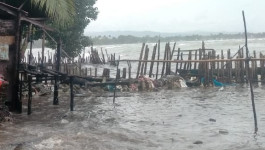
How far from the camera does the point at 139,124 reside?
9570 millimetres

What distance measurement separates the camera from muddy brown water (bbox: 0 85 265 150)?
741 cm

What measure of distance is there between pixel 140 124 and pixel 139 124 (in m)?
0.03

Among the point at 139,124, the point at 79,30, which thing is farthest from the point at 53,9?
the point at 79,30

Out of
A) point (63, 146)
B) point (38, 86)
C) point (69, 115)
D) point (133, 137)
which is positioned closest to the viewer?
point (63, 146)

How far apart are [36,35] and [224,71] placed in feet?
34.9

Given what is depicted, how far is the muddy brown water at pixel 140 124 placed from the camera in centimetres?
741

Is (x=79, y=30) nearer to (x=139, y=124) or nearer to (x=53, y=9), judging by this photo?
(x=53, y=9)

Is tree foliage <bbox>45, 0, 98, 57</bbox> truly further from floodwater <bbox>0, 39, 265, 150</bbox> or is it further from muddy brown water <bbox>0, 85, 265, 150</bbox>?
muddy brown water <bbox>0, 85, 265, 150</bbox>

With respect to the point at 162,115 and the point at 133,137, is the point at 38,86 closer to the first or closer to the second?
the point at 162,115

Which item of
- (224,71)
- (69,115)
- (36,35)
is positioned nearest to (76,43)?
(36,35)

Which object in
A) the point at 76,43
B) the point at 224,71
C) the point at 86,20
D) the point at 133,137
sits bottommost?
the point at 133,137

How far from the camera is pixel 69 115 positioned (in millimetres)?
10578

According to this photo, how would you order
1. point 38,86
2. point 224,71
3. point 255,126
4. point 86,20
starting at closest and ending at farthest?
point 255,126
point 38,86
point 224,71
point 86,20

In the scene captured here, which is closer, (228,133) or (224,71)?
(228,133)
